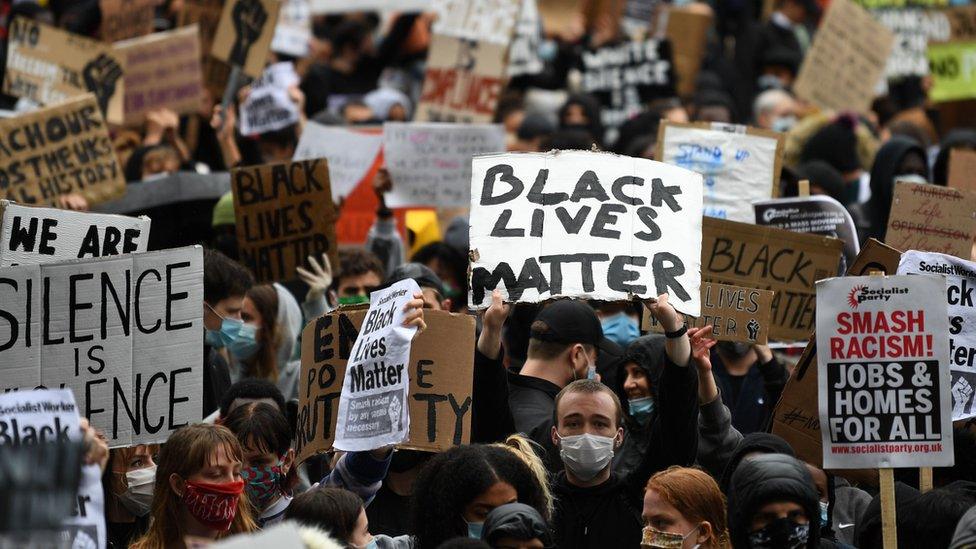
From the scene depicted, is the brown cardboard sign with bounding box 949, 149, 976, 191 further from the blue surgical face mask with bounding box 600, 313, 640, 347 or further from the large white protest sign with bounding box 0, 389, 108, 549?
the large white protest sign with bounding box 0, 389, 108, 549

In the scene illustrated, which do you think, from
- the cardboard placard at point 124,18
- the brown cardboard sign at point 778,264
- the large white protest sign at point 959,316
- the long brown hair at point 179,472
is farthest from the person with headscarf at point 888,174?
the long brown hair at point 179,472

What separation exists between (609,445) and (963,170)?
16.2 ft

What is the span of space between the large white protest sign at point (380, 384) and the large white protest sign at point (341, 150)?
5.06 meters

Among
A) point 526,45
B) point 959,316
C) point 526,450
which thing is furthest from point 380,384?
point 526,45

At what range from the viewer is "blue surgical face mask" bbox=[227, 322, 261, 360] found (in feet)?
29.9

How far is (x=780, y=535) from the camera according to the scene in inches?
243

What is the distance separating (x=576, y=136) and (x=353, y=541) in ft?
25.4

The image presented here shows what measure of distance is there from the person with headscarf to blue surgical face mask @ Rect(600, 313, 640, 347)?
2397 millimetres

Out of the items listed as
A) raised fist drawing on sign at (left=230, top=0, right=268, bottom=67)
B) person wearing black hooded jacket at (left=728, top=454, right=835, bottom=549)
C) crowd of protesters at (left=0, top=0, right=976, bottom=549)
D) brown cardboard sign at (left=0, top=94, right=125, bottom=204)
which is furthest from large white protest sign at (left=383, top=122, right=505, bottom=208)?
person wearing black hooded jacket at (left=728, top=454, right=835, bottom=549)

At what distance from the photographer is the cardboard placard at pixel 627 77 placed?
16.9 metres

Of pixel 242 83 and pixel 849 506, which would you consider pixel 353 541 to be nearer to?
pixel 849 506

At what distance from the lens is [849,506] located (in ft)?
25.8

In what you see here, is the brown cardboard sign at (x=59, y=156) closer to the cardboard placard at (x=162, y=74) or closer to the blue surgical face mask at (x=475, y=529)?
the cardboard placard at (x=162, y=74)

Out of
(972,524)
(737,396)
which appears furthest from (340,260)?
(972,524)
